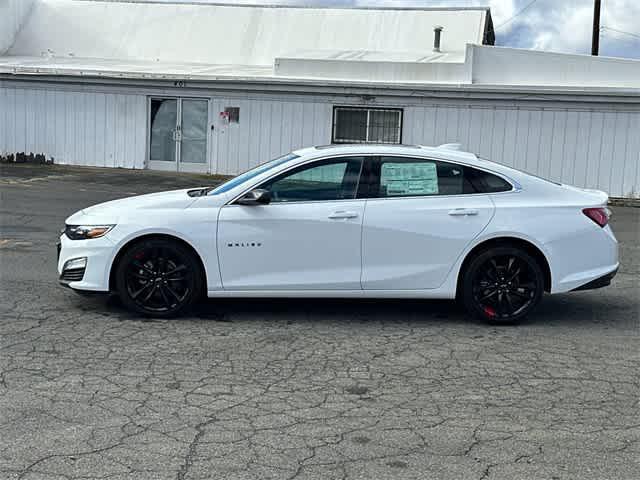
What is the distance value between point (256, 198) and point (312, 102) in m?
14.7

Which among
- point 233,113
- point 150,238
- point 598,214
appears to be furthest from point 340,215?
point 233,113

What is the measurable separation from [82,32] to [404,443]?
25.7m

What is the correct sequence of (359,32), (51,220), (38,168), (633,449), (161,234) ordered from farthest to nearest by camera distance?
(359,32), (38,168), (51,220), (161,234), (633,449)

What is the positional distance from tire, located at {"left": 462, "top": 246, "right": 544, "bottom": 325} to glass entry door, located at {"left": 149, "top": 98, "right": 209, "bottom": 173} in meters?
16.1

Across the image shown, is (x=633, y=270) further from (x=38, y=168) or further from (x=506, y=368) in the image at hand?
(x=38, y=168)

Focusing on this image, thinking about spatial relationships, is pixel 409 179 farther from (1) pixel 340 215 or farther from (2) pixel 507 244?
(2) pixel 507 244

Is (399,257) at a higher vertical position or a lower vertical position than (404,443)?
higher

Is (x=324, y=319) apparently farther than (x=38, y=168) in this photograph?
No

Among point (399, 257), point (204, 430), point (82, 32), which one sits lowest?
point (204, 430)

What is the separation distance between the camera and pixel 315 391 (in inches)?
220

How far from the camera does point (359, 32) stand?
27172 millimetres

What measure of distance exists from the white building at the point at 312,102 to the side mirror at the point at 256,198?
1412cm

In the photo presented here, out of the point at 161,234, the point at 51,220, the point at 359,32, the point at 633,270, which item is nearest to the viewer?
the point at 161,234

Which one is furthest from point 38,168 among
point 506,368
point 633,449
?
point 633,449
